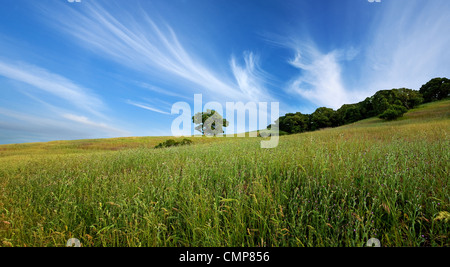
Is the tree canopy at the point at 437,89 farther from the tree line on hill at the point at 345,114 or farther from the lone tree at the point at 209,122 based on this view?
the lone tree at the point at 209,122

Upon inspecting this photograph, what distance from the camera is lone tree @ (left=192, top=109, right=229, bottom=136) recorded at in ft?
159

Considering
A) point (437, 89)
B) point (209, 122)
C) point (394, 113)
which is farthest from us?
point (437, 89)

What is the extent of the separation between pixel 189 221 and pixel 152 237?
1.54 feet

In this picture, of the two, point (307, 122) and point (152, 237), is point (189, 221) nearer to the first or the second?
point (152, 237)

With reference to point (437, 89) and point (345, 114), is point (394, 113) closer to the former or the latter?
point (345, 114)

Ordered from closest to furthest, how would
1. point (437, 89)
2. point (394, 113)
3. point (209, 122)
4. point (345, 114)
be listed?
point (394, 113), point (209, 122), point (345, 114), point (437, 89)

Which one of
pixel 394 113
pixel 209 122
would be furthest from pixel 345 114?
pixel 209 122

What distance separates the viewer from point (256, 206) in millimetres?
2369

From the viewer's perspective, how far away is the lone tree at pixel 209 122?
48.6 meters

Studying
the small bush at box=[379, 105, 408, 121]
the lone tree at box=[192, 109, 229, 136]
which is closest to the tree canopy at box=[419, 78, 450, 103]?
the small bush at box=[379, 105, 408, 121]

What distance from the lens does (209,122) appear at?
4928 cm

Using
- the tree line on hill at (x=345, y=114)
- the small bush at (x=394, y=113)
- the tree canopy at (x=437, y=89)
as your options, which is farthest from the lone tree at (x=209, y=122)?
the tree canopy at (x=437, y=89)
